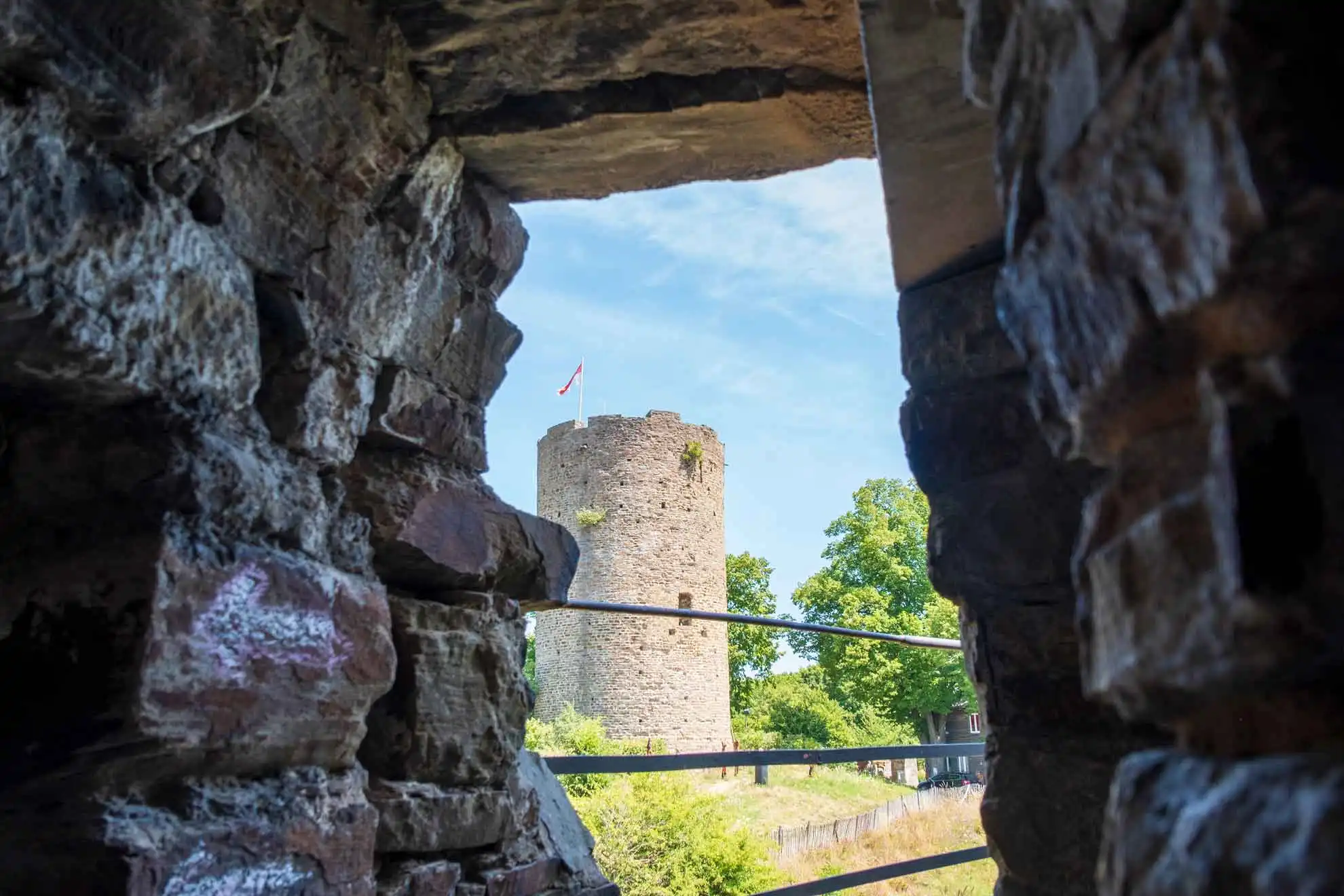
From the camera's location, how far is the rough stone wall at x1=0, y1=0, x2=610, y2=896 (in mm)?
1140

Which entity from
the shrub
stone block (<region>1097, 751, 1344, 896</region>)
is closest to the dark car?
the shrub

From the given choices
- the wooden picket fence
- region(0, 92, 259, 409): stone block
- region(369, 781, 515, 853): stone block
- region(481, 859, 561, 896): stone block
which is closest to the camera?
region(0, 92, 259, 409): stone block

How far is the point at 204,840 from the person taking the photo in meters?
1.21

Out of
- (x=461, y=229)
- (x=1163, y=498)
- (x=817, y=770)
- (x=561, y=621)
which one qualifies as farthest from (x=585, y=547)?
(x=1163, y=498)

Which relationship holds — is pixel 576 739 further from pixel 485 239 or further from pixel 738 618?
pixel 485 239

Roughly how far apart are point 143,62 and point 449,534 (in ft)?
3.10

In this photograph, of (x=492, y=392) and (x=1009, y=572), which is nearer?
(x=1009, y=572)

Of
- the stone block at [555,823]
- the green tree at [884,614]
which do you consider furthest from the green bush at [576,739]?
the stone block at [555,823]

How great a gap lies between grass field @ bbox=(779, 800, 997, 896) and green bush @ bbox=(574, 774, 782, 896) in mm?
337

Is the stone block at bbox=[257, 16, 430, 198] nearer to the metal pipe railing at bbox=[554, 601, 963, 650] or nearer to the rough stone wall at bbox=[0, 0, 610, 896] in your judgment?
the rough stone wall at bbox=[0, 0, 610, 896]

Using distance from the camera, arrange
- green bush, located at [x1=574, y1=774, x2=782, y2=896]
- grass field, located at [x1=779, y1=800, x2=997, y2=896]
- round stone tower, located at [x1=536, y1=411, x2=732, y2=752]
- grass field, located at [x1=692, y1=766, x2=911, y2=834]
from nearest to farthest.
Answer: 1. grass field, located at [x1=779, y1=800, x2=997, y2=896]
2. green bush, located at [x1=574, y1=774, x2=782, y2=896]
3. grass field, located at [x1=692, y1=766, x2=911, y2=834]
4. round stone tower, located at [x1=536, y1=411, x2=732, y2=752]

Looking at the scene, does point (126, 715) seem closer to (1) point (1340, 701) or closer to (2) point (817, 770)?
(1) point (1340, 701)

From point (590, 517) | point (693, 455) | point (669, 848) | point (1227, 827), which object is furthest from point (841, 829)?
point (693, 455)

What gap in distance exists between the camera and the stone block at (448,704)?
67.4 inches
